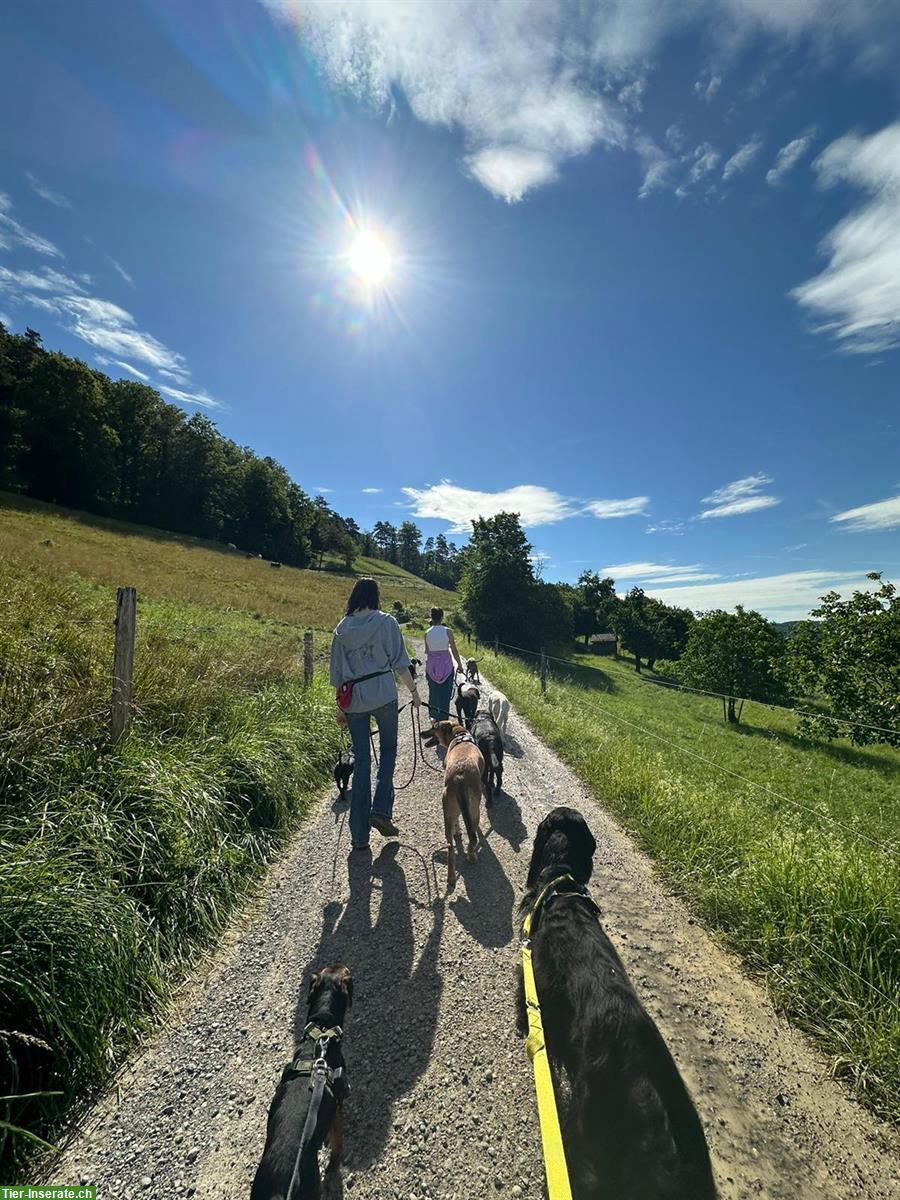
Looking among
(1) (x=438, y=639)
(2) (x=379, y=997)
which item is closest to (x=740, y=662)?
(1) (x=438, y=639)

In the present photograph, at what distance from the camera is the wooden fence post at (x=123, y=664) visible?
370cm

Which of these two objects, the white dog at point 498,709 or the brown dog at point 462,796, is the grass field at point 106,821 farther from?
the white dog at point 498,709

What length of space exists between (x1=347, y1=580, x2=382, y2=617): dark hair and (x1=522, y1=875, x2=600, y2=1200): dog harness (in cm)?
275

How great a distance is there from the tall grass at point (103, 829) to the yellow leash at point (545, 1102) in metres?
2.10

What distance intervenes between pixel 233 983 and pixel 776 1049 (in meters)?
3.21

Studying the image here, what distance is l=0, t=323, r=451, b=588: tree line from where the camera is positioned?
126 ft

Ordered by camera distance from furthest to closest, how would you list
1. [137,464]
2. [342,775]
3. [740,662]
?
[137,464] < [740,662] < [342,775]

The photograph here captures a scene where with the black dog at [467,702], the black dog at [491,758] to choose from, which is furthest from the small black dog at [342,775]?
the black dog at [467,702]

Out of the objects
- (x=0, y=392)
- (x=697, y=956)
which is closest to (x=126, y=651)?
(x=697, y=956)

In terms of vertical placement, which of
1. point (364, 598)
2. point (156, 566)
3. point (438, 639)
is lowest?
point (156, 566)

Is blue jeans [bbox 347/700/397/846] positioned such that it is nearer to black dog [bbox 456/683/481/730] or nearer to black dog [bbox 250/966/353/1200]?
black dog [bbox 250/966/353/1200]

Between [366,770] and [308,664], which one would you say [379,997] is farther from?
[308,664]

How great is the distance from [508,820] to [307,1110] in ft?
11.7

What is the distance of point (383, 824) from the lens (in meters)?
4.24
